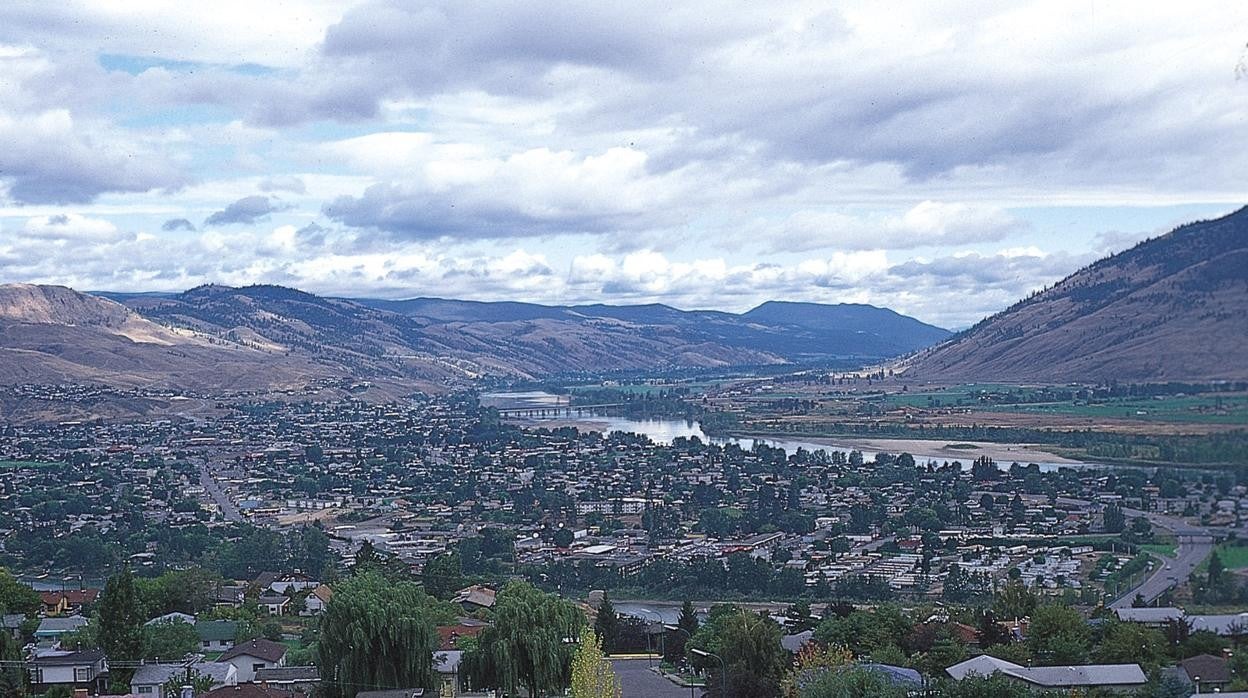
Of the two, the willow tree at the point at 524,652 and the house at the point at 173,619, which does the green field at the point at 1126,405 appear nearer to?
the willow tree at the point at 524,652

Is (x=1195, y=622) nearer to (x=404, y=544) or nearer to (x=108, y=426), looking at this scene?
(x=404, y=544)

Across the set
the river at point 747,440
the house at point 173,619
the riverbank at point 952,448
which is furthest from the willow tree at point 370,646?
the riverbank at point 952,448

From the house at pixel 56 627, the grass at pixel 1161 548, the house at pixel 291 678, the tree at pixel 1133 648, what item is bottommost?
the house at pixel 291 678

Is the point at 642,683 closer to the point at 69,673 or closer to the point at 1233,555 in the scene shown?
the point at 69,673

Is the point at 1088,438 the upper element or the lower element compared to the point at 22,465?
upper

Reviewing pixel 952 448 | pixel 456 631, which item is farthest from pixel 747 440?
pixel 456 631

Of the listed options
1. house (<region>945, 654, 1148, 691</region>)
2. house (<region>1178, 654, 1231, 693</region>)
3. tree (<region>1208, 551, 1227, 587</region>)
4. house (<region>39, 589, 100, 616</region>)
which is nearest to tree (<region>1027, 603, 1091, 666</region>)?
house (<region>945, 654, 1148, 691</region>)

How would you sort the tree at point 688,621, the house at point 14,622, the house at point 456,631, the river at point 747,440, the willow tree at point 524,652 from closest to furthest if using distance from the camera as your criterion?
the willow tree at point 524,652 < the house at point 456,631 < the house at point 14,622 < the tree at point 688,621 < the river at point 747,440
